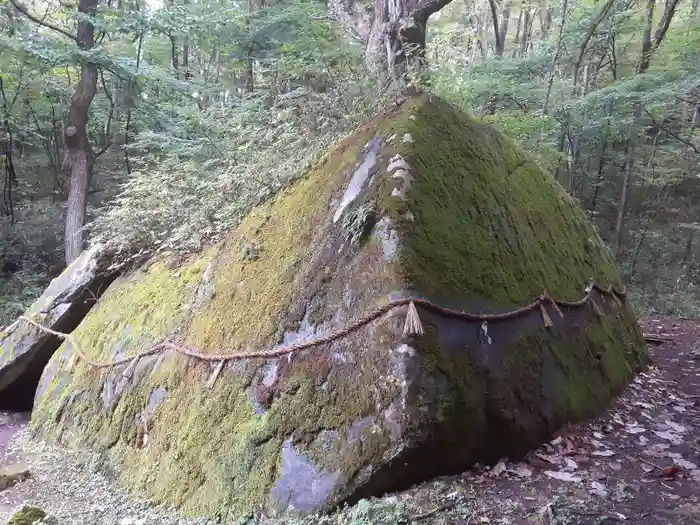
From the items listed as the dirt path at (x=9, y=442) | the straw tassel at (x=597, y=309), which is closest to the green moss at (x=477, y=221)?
the straw tassel at (x=597, y=309)

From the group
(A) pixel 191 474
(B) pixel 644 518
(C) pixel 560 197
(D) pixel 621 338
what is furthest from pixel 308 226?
(D) pixel 621 338

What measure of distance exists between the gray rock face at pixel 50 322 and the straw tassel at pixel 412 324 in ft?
16.2

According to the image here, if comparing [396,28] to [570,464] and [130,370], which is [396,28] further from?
[570,464]

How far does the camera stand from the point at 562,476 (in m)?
3.35

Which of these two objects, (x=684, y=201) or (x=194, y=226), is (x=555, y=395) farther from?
(x=684, y=201)

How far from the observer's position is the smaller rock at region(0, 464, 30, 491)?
4396 mm

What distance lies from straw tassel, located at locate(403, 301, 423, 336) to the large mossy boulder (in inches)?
2.5

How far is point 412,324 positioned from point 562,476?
1390 mm

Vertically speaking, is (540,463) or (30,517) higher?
(540,463)

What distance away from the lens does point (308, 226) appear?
4.28 metres

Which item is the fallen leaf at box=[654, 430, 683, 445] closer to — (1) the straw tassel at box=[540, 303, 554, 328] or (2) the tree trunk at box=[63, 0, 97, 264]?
(1) the straw tassel at box=[540, 303, 554, 328]

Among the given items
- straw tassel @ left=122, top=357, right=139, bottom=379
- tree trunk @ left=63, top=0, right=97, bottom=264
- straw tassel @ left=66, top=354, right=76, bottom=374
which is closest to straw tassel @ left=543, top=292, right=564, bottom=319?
straw tassel @ left=122, top=357, right=139, bottom=379

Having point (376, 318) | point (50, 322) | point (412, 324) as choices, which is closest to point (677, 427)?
point (412, 324)

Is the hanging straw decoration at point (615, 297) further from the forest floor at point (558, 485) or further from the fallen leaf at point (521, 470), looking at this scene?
the fallen leaf at point (521, 470)
